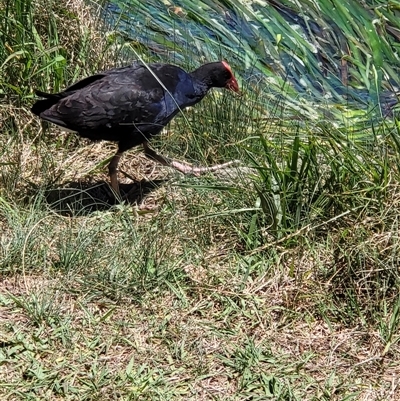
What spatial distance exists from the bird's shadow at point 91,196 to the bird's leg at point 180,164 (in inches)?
5.3

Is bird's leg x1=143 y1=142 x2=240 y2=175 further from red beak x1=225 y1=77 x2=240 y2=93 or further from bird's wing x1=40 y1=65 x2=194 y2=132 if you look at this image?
red beak x1=225 y1=77 x2=240 y2=93

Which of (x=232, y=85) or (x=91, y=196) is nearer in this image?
(x=91, y=196)

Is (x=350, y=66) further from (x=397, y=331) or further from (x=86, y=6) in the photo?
(x=397, y=331)

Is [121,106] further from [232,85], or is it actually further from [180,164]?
[232,85]

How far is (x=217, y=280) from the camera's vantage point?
373 cm

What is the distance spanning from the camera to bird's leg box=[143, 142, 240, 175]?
4.38 m

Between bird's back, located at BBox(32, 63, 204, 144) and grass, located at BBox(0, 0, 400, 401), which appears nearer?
grass, located at BBox(0, 0, 400, 401)

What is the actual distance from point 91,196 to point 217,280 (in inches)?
48.9

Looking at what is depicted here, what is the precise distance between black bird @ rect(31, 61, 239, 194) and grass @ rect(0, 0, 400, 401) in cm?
29

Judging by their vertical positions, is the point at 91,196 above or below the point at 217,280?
below

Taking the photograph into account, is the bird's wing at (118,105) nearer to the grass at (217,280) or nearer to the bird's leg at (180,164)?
the bird's leg at (180,164)

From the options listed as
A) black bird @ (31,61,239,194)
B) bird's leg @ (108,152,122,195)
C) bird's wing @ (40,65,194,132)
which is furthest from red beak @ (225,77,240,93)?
bird's leg @ (108,152,122,195)

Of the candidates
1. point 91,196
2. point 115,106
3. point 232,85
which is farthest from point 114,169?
point 232,85

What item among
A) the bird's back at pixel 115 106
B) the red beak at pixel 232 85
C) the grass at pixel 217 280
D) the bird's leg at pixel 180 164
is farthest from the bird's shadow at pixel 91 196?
the red beak at pixel 232 85
